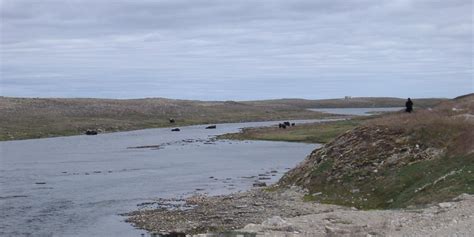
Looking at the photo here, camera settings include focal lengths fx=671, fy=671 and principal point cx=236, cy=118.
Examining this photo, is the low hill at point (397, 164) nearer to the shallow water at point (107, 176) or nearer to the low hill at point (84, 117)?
the shallow water at point (107, 176)

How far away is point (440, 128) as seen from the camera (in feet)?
131

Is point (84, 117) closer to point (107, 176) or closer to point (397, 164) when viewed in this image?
point (107, 176)

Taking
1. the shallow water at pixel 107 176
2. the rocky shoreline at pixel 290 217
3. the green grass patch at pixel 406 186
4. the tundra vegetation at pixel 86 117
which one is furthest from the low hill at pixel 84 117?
the green grass patch at pixel 406 186

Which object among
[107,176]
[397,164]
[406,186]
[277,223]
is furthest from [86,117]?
[277,223]

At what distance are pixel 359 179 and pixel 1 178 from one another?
102 ft

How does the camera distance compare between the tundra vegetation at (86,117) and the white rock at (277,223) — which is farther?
the tundra vegetation at (86,117)

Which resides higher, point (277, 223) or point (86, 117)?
point (86, 117)

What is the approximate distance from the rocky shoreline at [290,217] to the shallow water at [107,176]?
96.0 inches

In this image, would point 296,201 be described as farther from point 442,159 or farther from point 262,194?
point 442,159

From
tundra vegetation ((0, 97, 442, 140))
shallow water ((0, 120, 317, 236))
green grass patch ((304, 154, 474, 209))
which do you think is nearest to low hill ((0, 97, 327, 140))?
tundra vegetation ((0, 97, 442, 140))

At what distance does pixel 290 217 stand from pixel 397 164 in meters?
9.30

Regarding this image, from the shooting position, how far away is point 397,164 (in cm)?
3809

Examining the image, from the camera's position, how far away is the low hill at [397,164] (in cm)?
3241

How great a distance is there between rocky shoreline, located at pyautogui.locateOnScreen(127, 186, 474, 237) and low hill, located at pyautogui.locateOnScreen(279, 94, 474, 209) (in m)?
1.62
